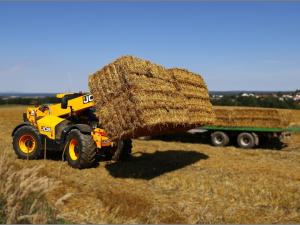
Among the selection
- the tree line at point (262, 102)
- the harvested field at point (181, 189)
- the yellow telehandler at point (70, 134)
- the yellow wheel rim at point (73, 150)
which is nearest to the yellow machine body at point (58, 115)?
the yellow telehandler at point (70, 134)

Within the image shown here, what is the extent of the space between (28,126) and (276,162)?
8.01 metres

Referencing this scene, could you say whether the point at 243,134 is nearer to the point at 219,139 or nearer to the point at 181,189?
the point at 219,139

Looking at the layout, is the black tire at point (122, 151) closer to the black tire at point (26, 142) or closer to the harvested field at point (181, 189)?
the harvested field at point (181, 189)

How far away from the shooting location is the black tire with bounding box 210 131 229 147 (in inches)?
740

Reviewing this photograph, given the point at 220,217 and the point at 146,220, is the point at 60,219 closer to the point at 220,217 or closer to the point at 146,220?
the point at 146,220

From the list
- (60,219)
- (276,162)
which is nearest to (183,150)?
(276,162)

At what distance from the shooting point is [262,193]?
10.1m

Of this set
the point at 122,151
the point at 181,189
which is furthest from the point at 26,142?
the point at 181,189

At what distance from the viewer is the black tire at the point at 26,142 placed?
1416cm

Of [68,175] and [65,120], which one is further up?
[65,120]

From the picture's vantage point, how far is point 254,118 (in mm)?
18234

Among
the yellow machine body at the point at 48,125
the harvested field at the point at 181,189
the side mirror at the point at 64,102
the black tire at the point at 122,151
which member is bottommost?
the harvested field at the point at 181,189

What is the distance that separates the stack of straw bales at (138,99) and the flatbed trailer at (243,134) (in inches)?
239

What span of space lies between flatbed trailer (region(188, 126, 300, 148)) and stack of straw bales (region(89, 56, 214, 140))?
607 centimetres
